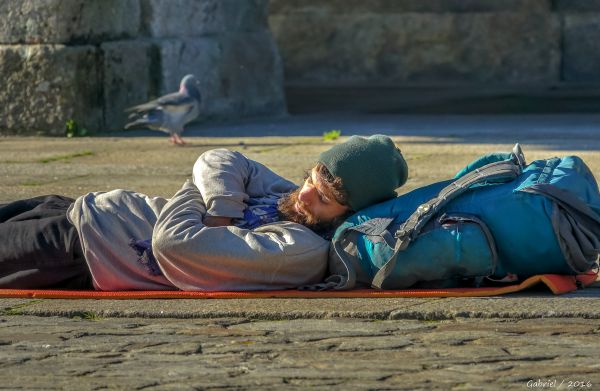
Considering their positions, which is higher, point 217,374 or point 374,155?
point 374,155

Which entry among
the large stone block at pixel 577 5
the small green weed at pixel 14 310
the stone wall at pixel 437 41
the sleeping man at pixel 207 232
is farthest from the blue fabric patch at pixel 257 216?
the large stone block at pixel 577 5

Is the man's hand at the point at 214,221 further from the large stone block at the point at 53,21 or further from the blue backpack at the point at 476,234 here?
the large stone block at the point at 53,21

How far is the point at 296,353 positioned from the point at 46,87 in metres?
5.45

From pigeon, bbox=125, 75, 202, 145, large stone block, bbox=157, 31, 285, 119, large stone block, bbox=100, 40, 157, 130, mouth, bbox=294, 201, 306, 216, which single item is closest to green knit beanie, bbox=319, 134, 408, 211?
mouth, bbox=294, 201, 306, 216

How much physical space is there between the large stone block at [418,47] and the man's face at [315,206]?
27.9 feet

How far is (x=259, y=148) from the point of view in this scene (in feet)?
26.0

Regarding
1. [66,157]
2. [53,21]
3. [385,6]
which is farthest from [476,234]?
[385,6]

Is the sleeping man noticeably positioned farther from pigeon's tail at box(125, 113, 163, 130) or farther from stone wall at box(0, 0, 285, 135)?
stone wall at box(0, 0, 285, 135)

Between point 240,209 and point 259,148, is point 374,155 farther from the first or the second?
point 259,148

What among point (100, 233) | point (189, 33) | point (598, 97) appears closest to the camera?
point (100, 233)

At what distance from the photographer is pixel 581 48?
40.0ft

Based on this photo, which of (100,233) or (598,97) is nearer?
(100,233)

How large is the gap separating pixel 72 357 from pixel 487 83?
9.55 m

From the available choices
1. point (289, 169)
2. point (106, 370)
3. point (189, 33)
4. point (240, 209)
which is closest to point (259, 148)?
point (289, 169)
